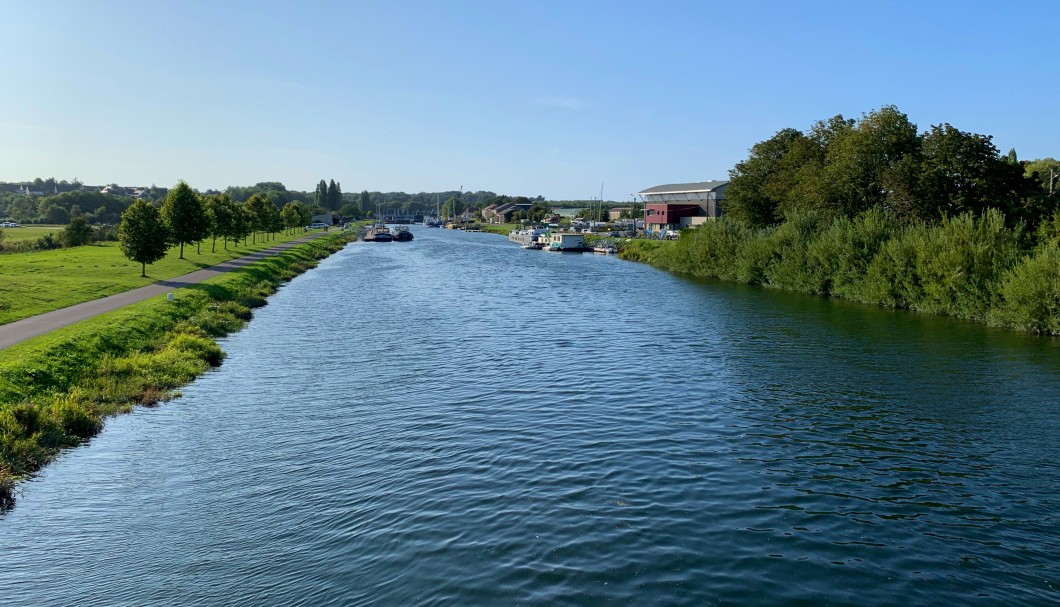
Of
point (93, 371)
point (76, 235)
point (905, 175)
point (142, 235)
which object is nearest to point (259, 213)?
point (76, 235)

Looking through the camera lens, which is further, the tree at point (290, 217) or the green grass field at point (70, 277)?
the tree at point (290, 217)

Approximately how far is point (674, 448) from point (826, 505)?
451cm

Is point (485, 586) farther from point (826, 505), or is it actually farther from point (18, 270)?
point (18, 270)

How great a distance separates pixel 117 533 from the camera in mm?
14195

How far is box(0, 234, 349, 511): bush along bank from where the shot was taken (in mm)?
18109

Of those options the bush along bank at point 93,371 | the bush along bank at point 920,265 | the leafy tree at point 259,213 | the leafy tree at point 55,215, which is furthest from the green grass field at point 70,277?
the leafy tree at point 55,215

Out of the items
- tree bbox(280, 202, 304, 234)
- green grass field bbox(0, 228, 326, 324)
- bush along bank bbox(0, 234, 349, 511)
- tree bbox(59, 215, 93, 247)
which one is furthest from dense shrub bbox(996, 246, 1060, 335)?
tree bbox(280, 202, 304, 234)

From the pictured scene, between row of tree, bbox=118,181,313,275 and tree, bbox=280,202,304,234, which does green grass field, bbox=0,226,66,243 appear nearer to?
row of tree, bbox=118,181,313,275

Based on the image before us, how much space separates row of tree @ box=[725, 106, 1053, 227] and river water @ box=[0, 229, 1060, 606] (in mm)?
25978

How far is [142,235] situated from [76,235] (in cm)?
4000

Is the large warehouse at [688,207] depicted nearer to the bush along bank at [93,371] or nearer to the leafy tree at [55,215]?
the bush along bank at [93,371]

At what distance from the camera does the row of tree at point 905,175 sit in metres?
54.1

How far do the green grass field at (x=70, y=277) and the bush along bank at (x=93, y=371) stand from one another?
3836mm

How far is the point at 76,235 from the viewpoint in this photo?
81312 millimetres
